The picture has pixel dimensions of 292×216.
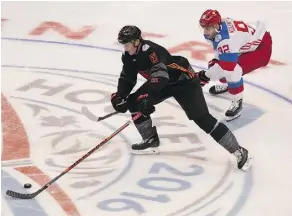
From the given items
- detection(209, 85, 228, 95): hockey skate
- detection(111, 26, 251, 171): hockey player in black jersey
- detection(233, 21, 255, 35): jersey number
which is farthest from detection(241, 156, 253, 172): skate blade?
detection(209, 85, 228, 95): hockey skate

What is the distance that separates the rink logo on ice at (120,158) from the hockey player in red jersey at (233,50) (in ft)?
0.85

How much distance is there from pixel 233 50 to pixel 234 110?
18.1 inches

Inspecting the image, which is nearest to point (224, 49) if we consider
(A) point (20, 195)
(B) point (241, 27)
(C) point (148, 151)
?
(B) point (241, 27)

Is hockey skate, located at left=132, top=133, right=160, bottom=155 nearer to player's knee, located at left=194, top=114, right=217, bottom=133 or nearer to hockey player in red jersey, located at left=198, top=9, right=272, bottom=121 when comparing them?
player's knee, located at left=194, top=114, right=217, bottom=133

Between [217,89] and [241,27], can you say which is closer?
[241,27]

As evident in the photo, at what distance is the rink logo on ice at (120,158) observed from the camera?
357 cm

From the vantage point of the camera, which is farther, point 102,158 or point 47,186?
point 102,158

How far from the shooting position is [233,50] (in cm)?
458

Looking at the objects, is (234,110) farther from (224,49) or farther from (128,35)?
(128,35)

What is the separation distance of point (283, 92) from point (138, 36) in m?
1.79

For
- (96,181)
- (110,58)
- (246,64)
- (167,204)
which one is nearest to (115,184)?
(96,181)

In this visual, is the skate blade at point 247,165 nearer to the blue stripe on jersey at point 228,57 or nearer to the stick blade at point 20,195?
the blue stripe on jersey at point 228,57

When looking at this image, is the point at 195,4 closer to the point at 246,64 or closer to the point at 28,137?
the point at 246,64

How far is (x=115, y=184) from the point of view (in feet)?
12.4
